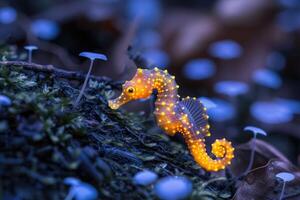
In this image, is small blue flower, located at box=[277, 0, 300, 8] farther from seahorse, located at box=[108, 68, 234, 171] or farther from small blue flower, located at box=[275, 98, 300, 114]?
seahorse, located at box=[108, 68, 234, 171]

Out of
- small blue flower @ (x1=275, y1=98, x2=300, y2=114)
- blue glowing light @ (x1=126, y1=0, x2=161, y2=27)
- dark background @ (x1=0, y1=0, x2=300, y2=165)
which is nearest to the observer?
dark background @ (x1=0, y1=0, x2=300, y2=165)

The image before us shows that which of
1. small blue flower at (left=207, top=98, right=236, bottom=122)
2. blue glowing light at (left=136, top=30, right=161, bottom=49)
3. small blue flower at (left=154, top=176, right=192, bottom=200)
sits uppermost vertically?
blue glowing light at (left=136, top=30, right=161, bottom=49)

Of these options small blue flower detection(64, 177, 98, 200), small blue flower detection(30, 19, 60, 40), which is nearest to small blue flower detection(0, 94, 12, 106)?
small blue flower detection(64, 177, 98, 200)

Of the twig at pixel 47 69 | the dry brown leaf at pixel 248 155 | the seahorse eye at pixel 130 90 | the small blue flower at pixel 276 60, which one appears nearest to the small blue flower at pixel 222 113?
the dry brown leaf at pixel 248 155

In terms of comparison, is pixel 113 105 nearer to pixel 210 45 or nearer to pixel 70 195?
pixel 70 195

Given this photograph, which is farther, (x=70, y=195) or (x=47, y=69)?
(x=47, y=69)

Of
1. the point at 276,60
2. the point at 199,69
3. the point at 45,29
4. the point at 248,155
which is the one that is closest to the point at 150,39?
the point at 199,69

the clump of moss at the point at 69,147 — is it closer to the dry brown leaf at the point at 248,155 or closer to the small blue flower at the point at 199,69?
the dry brown leaf at the point at 248,155

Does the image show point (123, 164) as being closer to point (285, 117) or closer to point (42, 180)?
point (42, 180)
